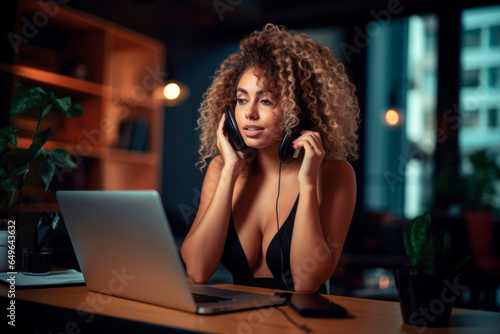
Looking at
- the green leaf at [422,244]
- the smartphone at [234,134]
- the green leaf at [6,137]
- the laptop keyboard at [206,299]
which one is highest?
the smartphone at [234,134]

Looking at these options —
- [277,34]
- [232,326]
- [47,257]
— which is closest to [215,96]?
[277,34]

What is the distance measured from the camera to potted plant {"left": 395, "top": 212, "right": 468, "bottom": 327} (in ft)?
2.96

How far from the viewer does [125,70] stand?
435cm

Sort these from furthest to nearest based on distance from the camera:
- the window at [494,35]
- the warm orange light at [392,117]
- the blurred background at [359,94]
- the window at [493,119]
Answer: the warm orange light at [392,117] < the window at [494,35] < the window at [493,119] < the blurred background at [359,94]

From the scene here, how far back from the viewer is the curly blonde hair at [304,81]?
1.61 meters

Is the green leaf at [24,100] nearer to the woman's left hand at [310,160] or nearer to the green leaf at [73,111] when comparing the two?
the green leaf at [73,111]

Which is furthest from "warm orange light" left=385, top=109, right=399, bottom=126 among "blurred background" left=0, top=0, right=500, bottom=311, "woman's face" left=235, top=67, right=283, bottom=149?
"woman's face" left=235, top=67, right=283, bottom=149

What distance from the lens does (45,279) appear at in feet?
4.18

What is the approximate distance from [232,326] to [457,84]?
4936 mm

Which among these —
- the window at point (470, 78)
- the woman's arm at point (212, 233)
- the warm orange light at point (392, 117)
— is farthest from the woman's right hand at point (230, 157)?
the window at point (470, 78)

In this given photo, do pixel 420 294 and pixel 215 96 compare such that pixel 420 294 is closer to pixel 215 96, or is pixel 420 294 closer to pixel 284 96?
pixel 284 96

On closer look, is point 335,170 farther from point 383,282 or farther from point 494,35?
point 494,35

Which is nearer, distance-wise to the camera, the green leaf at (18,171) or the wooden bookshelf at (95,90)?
the green leaf at (18,171)

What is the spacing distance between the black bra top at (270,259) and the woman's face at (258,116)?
0.80 feet
